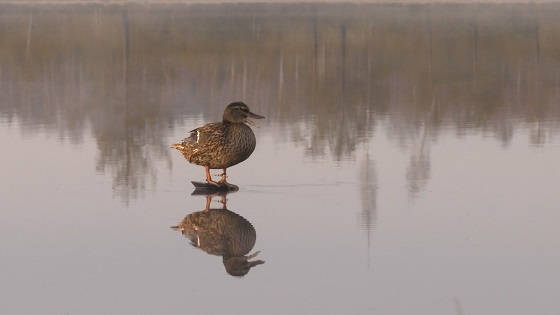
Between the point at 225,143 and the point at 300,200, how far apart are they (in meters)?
1.13

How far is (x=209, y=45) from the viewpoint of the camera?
1741 inches

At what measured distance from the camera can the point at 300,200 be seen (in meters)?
10.5

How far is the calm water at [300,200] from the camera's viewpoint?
292 inches

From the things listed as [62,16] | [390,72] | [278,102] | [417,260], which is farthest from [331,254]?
[62,16]

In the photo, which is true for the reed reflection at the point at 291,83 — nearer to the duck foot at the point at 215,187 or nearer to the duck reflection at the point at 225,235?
the duck foot at the point at 215,187

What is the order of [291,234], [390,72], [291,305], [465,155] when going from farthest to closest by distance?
[390,72] < [465,155] < [291,234] < [291,305]

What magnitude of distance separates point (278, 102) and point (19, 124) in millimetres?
6617

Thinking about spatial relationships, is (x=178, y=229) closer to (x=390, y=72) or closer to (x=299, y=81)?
(x=299, y=81)

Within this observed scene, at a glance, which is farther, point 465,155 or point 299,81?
point 299,81

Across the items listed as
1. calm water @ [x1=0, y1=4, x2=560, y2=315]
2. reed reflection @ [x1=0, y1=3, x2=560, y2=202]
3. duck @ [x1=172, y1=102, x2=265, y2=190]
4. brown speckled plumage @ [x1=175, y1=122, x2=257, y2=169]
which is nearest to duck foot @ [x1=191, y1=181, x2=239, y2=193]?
duck @ [x1=172, y1=102, x2=265, y2=190]

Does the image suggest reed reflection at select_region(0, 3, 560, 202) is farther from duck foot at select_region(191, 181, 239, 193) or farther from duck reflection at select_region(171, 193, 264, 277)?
duck reflection at select_region(171, 193, 264, 277)

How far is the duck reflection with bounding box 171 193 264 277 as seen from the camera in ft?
26.9

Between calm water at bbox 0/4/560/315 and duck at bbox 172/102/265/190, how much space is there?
0.28m

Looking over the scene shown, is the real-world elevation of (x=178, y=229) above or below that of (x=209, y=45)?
below
